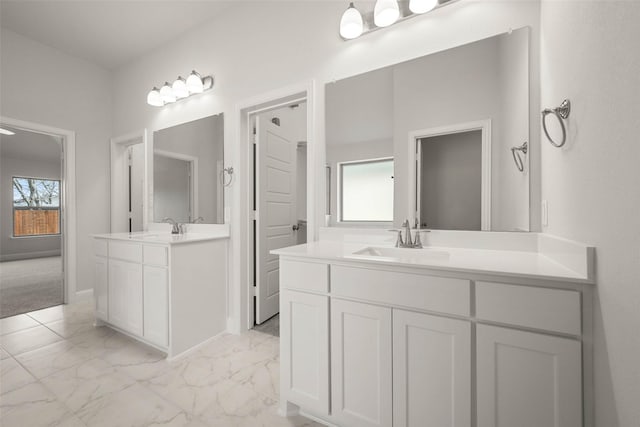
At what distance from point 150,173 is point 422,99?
9.40ft

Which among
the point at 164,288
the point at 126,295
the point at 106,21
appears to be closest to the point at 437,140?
the point at 164,288

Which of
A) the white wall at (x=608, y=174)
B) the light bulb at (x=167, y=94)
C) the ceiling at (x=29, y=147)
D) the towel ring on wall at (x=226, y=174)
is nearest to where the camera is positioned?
the white wall at (x=608, y=174)

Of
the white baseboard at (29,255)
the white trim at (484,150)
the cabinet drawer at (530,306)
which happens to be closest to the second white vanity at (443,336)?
the cabinet drawer at (530,306)

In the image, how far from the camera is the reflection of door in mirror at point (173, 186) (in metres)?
2.63

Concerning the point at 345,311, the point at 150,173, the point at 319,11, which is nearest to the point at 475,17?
the point at 319,11

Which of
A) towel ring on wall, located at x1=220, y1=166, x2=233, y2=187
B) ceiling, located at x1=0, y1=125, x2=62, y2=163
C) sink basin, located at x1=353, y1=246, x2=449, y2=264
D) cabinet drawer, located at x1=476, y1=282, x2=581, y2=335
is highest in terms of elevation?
ceiling, located at x1=0, y1=125, x2=62, y2=163

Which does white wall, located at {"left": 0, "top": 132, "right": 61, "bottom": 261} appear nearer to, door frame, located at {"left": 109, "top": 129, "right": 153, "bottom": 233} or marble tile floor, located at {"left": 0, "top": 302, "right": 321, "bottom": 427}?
door frame, located at {"left": 109, "top": 129, "right": 153, "bottom": 233}

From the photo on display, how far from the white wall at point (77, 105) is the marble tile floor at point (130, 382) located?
1411 millimetres

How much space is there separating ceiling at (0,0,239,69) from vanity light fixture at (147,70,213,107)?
0.52 meters

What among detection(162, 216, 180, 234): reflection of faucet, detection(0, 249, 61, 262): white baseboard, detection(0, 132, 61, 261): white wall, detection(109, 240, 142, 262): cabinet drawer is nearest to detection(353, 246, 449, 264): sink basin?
detection(109, 240, 142, 262): cabinet drawer

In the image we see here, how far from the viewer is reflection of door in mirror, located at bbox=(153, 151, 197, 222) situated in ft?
8.64

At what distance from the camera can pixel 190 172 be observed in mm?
2625

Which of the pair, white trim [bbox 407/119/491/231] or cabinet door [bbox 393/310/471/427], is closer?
cabinet door [bbox 393/310/471/427]

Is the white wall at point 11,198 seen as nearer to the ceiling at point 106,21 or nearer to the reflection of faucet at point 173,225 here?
the ceiling at point 106,21
